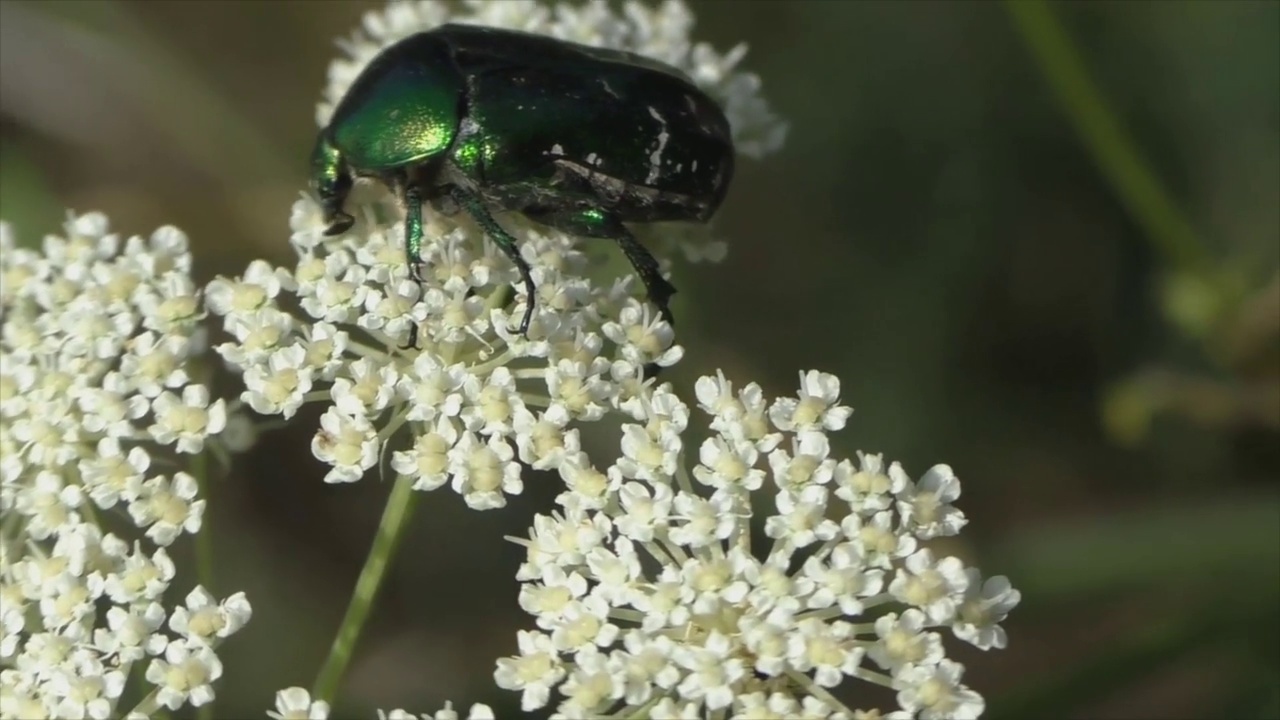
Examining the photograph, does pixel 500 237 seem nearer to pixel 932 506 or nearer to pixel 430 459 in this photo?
pixel 430 459

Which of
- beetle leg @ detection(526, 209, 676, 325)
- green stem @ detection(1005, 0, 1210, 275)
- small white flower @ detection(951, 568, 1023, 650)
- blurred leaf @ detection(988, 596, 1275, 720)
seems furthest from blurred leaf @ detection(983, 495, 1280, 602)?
beetle leg @ detection(526, 209, 676, 325)

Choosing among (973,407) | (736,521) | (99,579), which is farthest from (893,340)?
(99,579)

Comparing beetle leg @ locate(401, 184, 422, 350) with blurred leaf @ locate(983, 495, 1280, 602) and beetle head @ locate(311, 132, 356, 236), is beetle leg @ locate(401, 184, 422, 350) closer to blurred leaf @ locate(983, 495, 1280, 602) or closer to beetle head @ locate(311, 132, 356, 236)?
beetle head @ locate(311, 132, 356, 236)

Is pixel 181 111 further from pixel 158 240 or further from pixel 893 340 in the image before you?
pixel 893 340

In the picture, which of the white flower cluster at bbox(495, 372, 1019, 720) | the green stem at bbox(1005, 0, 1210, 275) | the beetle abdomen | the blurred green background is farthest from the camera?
the blurred green background

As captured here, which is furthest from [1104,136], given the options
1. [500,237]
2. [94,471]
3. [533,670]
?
[94,471]

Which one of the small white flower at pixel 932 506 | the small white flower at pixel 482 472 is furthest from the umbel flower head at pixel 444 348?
the small white flower at pixel 932 506

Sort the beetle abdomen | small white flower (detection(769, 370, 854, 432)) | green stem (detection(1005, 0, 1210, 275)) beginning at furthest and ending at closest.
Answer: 1. green stem (detection(1005, 0, 1210, 275))
2. the beetle abdomen
3. small white flower (detection(769, 370, 854, 432))
